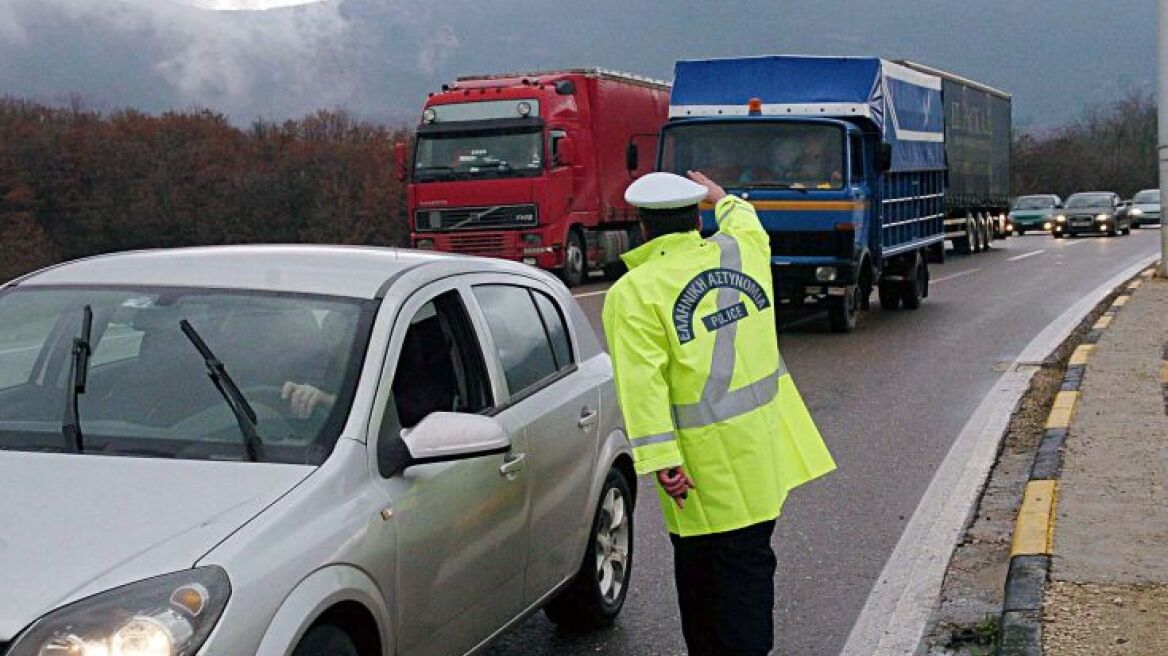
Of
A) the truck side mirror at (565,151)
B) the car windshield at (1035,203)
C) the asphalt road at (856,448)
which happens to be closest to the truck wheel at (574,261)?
the truck side mirror at (565,151)

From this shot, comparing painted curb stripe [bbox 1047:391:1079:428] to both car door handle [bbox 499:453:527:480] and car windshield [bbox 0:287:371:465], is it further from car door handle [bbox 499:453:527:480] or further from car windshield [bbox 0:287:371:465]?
car windshield [bbox 0:287:371:465]

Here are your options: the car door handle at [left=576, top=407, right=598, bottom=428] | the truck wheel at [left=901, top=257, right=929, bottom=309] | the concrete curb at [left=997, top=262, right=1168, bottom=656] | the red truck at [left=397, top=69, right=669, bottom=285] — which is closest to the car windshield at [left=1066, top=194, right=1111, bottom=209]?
the red truck at [left=397, top=69, right=669, bottom=285]

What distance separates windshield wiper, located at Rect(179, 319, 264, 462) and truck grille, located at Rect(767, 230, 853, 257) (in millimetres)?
13325

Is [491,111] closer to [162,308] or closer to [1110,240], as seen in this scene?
[162,308]

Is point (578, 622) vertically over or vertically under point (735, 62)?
under

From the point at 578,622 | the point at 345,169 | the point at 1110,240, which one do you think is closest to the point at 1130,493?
the point at 578,622

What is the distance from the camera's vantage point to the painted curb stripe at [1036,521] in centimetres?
686

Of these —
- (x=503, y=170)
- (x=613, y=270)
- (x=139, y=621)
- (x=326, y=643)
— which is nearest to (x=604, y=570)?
(x=326, y=643)

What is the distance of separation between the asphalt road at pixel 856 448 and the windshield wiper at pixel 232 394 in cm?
179

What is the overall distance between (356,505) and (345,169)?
136 feet

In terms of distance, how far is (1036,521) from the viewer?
7.40 metres

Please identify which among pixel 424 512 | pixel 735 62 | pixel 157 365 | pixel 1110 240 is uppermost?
pixel 735 62

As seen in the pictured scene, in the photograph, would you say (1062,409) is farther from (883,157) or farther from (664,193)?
(883,157)

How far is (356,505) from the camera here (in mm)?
4055
